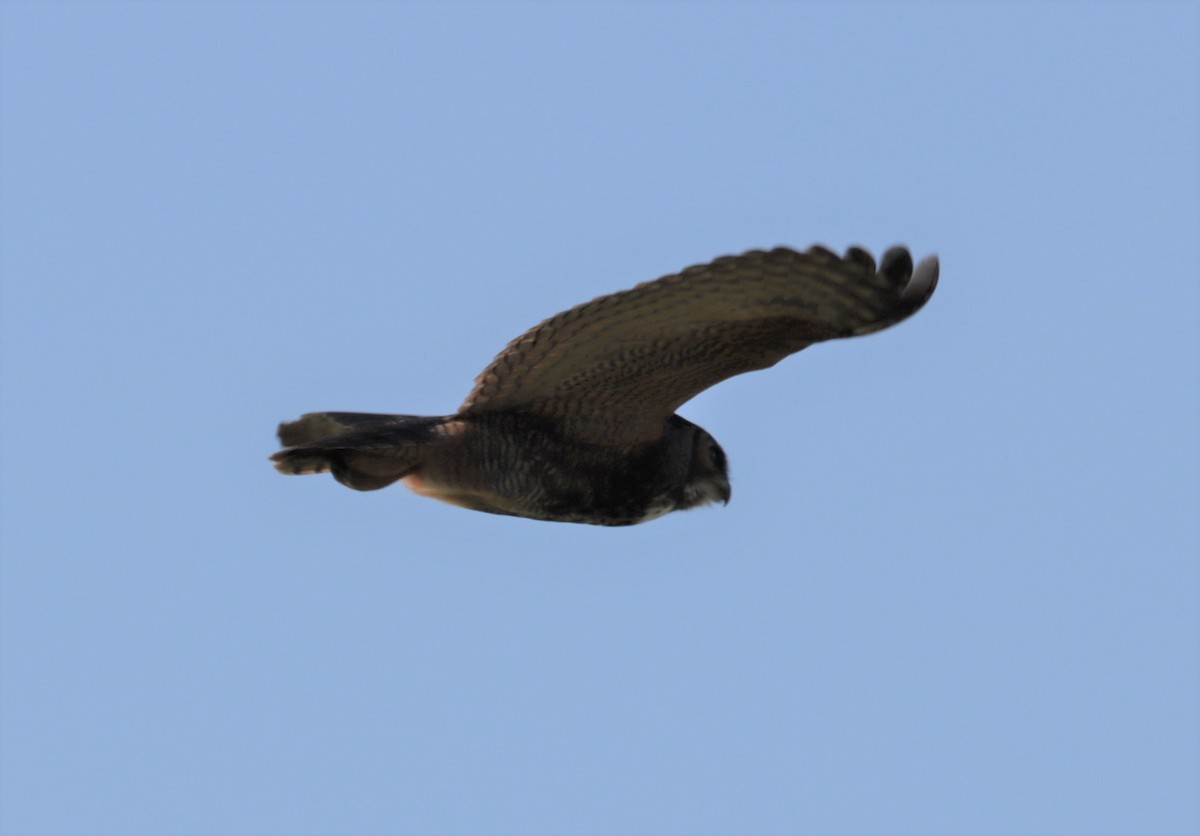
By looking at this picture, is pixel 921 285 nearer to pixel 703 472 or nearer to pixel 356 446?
pixel 703 472

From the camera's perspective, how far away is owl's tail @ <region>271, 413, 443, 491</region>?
7.28m

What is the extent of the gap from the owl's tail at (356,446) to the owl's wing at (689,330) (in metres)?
0.31

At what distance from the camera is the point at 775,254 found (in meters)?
6.61

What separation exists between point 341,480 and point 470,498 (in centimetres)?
63

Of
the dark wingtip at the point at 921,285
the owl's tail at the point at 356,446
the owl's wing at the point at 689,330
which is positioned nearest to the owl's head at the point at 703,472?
the owl's wing at the point at 689,330

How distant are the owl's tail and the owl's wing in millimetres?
307

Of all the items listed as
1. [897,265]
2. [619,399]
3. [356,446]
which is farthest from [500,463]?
[897,265]

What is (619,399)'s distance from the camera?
772cm

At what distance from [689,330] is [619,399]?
75 cm

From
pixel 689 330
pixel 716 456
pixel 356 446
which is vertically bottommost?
pixel 356 446

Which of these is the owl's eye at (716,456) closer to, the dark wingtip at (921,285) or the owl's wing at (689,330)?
the owl's wing at (689,330)

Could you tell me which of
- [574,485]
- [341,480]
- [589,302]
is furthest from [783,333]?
[341,480]

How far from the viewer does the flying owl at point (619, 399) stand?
680 cm

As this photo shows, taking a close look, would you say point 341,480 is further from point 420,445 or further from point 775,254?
point 775,254
